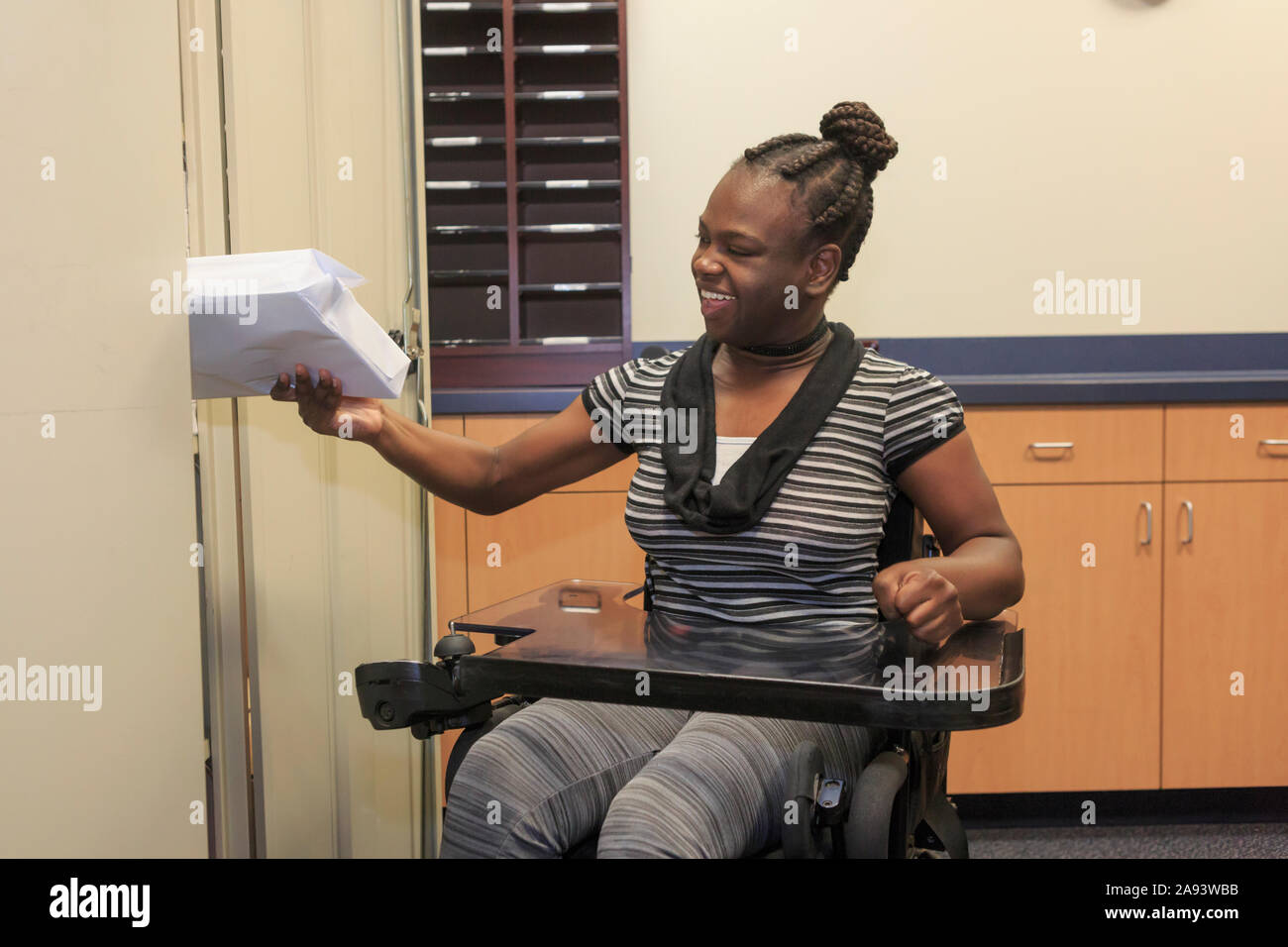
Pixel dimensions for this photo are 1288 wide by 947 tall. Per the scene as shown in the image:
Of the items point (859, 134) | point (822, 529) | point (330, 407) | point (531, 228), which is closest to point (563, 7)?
point (531, 228)

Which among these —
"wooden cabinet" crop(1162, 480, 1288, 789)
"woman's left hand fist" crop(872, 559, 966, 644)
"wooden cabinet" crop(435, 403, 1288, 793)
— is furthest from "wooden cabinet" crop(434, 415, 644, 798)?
"woman's left hand fist" crop(872, 559, 966, 644)

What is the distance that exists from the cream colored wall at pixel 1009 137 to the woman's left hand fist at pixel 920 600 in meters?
1.98

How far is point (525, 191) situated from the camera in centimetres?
278

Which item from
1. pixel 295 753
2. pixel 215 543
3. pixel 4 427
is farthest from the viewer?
pixel 295 753

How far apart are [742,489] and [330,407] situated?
0.48 m

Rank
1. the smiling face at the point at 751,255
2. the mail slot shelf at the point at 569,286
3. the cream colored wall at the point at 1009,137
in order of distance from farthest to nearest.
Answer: the cream colored wall at the point at 1009,137 < the mail slot shelf at the point at 569,286 < the smiling face at the point at 751,255

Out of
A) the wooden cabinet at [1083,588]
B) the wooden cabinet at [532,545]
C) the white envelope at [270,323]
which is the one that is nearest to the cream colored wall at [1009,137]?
the wooden cabinet at [1083,588]

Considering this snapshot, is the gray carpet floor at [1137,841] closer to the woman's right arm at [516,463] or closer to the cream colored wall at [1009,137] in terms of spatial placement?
the cream colored wall at [1009,137]

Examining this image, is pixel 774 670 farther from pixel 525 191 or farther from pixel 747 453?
pixel 525 191

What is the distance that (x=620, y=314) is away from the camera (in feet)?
9.45

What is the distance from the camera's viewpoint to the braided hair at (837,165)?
1.36 metres
